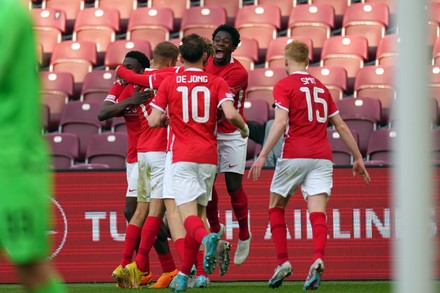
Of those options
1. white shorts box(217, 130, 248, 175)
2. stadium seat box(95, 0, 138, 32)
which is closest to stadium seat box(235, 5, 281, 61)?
stadium seat box(95, 0, 138, 32)

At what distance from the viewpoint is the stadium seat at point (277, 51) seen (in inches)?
591

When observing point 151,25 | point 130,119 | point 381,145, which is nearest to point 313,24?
point 151,25

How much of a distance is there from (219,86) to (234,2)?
9171 millimetres

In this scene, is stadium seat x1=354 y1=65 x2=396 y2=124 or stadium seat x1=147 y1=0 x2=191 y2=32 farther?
stadium seat x1=147 y1=0 x2=191 y2=32

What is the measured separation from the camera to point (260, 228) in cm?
988

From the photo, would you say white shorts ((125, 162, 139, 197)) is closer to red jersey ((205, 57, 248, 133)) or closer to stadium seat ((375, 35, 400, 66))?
red jersey ((205, 57, 248, 133))

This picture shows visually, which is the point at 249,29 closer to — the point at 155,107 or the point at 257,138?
the point at 257,138

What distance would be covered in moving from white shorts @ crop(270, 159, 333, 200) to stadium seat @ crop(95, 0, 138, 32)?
909 cm

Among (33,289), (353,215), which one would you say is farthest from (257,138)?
(33,289)

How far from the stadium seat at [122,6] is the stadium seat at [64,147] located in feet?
12.8

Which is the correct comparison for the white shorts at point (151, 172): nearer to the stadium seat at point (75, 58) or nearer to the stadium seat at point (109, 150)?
the stadium seat at point (109, 150)

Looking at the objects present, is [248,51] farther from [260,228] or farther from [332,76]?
[260,228]

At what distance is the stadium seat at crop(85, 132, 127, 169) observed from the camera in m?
13.3

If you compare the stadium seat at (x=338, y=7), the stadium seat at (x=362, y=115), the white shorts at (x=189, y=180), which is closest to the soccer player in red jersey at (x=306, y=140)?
the white shorts at (x=189, y=180)
